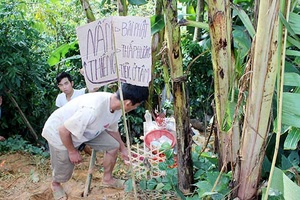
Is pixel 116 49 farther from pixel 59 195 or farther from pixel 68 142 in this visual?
pixel 59 195

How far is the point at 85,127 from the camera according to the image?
2176 millimetres

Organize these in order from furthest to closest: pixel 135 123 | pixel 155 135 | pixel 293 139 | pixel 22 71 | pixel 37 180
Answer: pixel 135 123, pixel 22 71, pixel 37 180, pixel 155 135, pixel 293 139

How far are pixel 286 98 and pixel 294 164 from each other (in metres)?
0.44

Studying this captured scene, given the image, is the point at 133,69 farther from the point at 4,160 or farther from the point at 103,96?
the point at 4,160

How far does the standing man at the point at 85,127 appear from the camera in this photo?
2.15 metres

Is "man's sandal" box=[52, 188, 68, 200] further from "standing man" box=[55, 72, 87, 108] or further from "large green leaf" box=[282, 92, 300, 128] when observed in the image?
"large green leaf" box=[282, 92, 300, 128]

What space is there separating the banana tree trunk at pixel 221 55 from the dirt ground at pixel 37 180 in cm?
106

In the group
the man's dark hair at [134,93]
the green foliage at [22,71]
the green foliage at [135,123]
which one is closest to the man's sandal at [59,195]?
the man's dark hair at [134,93]

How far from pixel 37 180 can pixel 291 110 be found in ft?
7.62

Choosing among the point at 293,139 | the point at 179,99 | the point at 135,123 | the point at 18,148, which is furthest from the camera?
the point at 135,123

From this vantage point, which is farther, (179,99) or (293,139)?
(179,99)

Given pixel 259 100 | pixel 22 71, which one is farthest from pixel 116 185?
pixel 22 71

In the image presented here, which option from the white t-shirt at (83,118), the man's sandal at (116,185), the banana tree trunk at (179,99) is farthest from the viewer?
the man's sandal at (116,185)

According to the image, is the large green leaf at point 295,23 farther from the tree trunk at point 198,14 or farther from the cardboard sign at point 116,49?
the tree trunk at point 198,14
